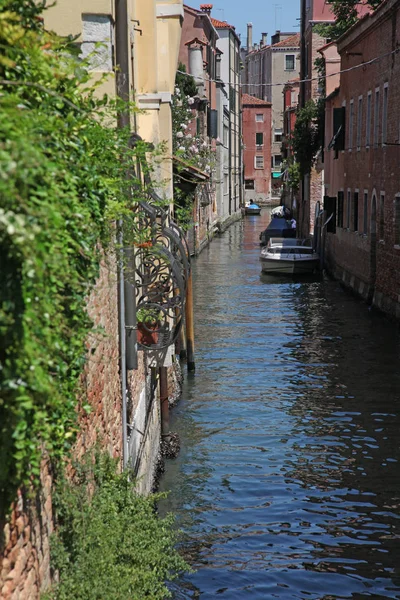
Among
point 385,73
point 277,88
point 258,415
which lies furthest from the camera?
point 277,88

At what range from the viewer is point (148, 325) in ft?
34.1

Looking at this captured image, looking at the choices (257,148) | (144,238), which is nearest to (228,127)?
(257,148)

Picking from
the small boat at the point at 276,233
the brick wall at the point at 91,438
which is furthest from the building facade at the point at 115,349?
the small boat at the point at 276,233

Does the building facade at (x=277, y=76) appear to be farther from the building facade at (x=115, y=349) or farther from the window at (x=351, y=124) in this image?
the building facade at (x=115, y=349)

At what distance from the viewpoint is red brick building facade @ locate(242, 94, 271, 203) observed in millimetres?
90062

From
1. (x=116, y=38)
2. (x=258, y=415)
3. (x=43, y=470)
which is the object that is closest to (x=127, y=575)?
(x=43, y=470)

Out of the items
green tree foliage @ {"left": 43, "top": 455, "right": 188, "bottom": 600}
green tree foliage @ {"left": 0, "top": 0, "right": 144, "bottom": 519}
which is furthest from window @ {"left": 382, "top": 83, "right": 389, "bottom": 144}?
green tree foliage @ {"left": 0, "top": 0, "right": 144, "bottom": 519}

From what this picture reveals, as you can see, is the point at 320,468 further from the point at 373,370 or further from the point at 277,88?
the point at 277,88

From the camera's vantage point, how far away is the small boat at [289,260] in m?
32.7

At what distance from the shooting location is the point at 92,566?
5609 millimetres

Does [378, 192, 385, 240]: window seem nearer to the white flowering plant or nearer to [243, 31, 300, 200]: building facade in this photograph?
the white flowering plant

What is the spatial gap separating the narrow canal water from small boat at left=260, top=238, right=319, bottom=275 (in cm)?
850

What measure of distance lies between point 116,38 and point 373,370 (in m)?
10.8

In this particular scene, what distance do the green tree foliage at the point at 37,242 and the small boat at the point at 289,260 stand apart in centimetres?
2746
